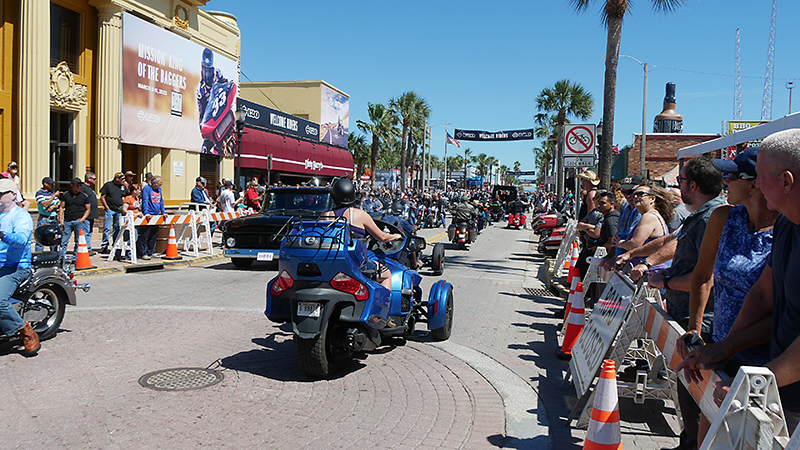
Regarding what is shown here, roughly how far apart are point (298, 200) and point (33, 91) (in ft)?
34.1

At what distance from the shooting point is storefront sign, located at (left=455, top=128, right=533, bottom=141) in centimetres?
4666

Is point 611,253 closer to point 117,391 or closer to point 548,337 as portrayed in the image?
point 548,337

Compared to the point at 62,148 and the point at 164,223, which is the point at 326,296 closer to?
the point at 164,223

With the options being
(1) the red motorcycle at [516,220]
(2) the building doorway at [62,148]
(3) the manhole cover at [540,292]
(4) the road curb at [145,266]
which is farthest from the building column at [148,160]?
(3) the manhole cover at [540,292]

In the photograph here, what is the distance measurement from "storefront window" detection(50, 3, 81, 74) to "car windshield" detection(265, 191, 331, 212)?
1106 centimetres

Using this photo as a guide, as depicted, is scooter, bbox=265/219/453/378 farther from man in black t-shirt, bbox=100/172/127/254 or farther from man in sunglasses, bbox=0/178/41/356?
man in black t-shirt, bbox=100/172/127/254

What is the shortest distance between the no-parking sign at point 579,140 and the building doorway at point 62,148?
1565 cm

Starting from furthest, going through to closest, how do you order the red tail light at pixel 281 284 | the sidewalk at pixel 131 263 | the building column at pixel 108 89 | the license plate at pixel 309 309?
the building column at pixel 108 89, the sidewalk at pixel 131 263, the red tail light at pixel 281 284, the license plate at pixel 309 309

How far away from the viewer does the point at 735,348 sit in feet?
8.68

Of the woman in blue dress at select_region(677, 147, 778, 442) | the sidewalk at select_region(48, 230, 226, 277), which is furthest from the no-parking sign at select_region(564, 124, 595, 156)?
the woman in blue dress at select_region(677, 147, 778, 442)

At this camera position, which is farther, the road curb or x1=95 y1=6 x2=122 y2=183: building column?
x1=95 y1=6 x2=122 y2=183: building column

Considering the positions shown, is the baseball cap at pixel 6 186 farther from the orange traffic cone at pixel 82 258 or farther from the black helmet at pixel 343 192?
the orange traffic cone at pixel 82 258

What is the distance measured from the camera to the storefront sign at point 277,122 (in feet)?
110

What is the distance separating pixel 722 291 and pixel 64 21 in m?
22.0
